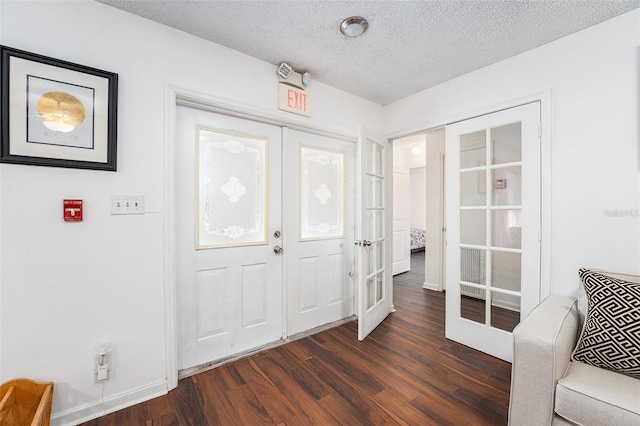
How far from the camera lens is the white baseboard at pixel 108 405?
149cm

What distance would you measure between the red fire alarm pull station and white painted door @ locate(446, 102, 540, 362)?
9.00 feet

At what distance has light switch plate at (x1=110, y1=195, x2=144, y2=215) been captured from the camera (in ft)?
5.34

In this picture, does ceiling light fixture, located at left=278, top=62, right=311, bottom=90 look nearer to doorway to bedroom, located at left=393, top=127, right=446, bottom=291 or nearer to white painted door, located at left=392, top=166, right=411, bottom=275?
doorway to bedroom, located at left=393, top=127, right=446, bottom=291

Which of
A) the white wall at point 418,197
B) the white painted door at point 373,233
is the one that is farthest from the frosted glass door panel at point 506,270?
the white wall at point 418,197

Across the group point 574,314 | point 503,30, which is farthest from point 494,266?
point 503,30

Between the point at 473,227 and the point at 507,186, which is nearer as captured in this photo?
the point at 507,186

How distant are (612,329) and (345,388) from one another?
1.47 meters

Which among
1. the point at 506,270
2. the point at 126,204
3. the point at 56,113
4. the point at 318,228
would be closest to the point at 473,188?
the point at 506,270

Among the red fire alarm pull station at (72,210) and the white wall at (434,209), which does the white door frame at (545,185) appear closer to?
the white wall at (434,209)

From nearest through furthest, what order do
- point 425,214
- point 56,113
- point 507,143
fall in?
point 56,113
point 507,143
point 425,214

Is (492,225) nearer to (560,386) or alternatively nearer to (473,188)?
(473,188)

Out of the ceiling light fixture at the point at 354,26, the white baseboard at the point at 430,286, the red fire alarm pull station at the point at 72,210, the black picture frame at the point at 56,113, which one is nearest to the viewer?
the black picture frame at the point at 56,113

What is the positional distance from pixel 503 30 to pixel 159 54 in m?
2.30

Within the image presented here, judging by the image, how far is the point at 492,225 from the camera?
2242 mm
